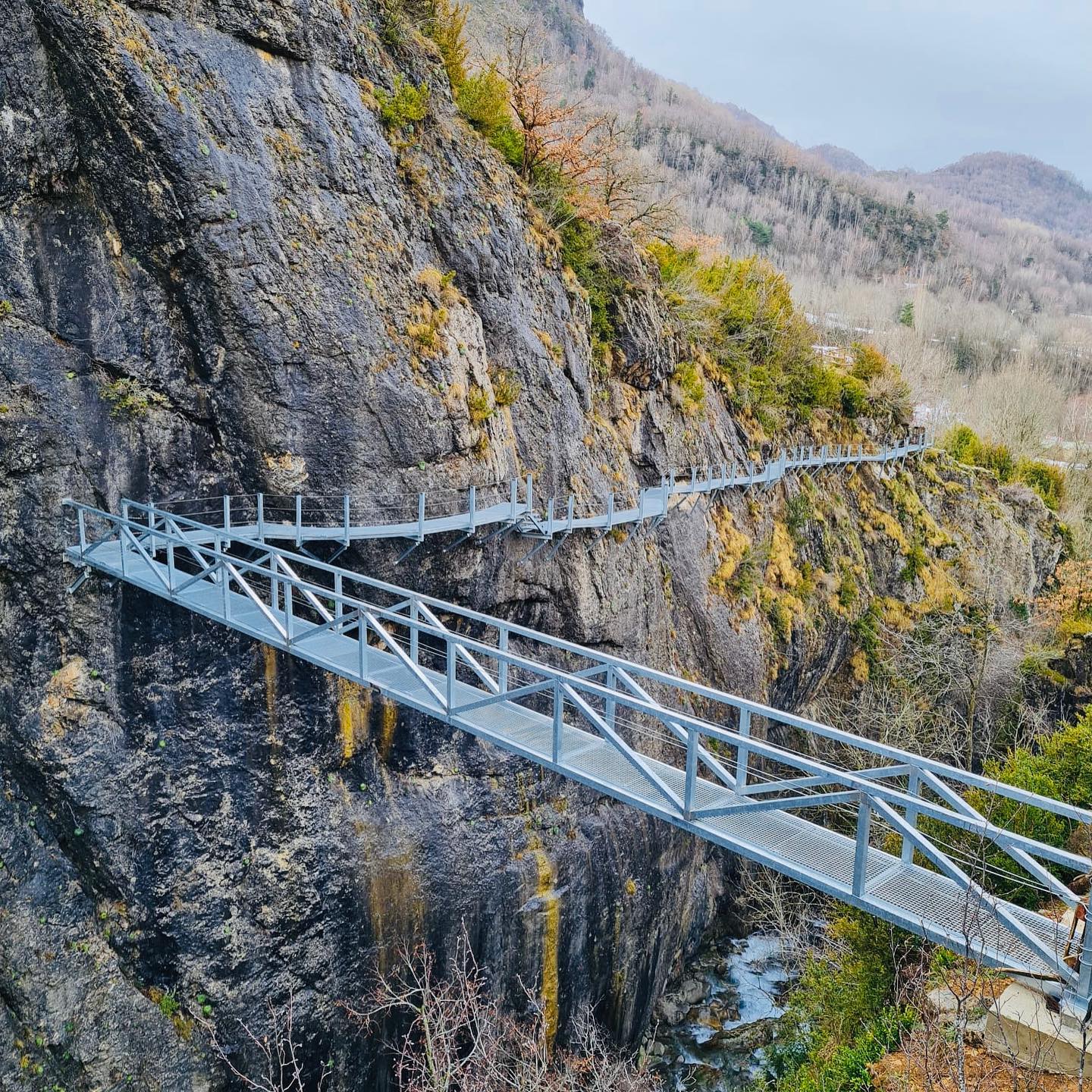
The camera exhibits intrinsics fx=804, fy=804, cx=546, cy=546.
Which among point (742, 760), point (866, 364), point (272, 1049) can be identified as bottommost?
point (272, 1049)

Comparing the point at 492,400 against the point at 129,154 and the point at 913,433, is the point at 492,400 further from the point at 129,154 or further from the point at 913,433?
the point at 913,433

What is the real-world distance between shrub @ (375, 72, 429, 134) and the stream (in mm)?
16612

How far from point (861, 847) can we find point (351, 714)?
7.82 meters

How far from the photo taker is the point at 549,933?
42.8 feet

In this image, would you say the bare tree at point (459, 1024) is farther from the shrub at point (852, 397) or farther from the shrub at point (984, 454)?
the shrub at point (984, 454)

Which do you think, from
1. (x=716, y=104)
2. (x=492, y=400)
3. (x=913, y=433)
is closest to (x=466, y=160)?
(x=492, y=400)

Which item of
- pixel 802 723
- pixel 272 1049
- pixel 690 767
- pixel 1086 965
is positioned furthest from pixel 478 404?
pixel 1086 965

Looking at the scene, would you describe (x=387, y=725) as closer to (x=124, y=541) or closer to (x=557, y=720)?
(x=124, y=541)

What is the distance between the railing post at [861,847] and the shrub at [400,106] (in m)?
11.4

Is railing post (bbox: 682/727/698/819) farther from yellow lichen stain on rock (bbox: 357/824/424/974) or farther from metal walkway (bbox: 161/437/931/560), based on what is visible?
yellow lichen stain on rock (bbox: 357/824/424/974)

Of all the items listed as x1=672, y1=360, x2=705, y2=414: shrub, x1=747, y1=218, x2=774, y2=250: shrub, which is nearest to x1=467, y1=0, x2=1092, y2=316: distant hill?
x1=747, y1=218, x2=774, y2=250: shrub

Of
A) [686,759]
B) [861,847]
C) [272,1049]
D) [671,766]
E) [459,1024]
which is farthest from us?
[459,1024]

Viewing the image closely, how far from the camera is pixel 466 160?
13.5 meters

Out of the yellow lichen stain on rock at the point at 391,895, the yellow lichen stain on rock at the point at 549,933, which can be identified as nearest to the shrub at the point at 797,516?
the yellow lichen stain on rock at the point at 549,933
